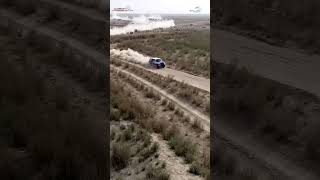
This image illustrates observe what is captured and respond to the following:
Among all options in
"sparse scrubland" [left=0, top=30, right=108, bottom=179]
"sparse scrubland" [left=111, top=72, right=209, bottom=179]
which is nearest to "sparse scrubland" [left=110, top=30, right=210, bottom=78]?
"sparse scrubland" [left=111, top=72, right=209, bottom=179]

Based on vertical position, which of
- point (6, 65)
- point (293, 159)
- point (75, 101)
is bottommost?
point (293, 159)

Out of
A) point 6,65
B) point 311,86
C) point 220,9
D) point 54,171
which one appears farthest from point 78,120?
point 220,9

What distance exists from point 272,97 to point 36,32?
9.83 metres

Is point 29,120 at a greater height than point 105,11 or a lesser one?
lesser

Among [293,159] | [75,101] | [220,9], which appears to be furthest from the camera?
[220,9]

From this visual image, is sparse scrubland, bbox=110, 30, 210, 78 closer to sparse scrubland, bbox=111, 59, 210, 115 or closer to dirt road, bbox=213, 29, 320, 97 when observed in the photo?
sparse scrubland, bbox=111, 59, 210, 115

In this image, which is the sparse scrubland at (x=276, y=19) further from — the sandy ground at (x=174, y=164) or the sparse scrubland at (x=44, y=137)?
the sparse scrubland at (x=44, y=137)

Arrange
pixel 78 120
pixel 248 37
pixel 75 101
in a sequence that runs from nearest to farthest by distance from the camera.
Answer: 1. pixel 78 120
2. pixel 75 101
3. pixel 248 37

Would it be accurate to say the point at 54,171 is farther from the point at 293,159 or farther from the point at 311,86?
the point at 311,86

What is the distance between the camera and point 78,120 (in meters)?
8.61

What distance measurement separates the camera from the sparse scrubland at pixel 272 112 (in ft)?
34.0

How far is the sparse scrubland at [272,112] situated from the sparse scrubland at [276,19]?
14.9 ft

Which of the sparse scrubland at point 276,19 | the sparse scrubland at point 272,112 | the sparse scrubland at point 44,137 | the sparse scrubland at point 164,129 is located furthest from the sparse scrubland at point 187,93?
the sparse scrubland at point 44,137

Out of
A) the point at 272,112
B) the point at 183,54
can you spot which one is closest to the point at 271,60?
the point at 272,112
